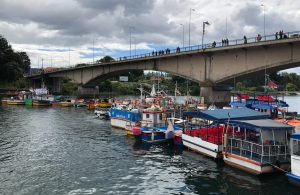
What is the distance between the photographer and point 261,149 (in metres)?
26.7

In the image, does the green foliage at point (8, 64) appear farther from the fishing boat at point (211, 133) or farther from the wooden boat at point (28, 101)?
the fishing boat at point (211, 133)

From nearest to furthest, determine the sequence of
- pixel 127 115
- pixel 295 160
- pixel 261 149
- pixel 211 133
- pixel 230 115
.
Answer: pixel 295 160 < pixel 261 149 < pixel 230 115 < pixel 211 133 < pixel 127 115

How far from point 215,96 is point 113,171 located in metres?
49.9

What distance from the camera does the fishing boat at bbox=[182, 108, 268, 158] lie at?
3123cm

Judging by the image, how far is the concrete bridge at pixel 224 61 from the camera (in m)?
57.4

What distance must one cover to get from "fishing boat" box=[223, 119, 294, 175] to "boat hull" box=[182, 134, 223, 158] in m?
1.34

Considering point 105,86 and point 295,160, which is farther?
point 105,86

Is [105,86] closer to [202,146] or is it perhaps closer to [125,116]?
[125,116]

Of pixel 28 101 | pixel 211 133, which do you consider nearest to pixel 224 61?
pixel 211 133

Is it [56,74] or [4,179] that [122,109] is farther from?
[56,74]

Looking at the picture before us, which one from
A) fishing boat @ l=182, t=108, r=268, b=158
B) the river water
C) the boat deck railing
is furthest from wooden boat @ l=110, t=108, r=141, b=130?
the boat deck railing

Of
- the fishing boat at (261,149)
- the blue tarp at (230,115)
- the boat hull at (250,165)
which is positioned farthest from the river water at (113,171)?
the blue tarp at (230,115)

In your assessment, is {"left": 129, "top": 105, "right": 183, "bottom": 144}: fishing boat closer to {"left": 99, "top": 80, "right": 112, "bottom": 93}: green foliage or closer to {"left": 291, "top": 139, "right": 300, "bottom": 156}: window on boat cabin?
{"left": 291, "top": 139, "right": 300, "bottom": 156}: window on boat cabin

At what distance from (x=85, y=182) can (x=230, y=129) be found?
14218 millimetres
